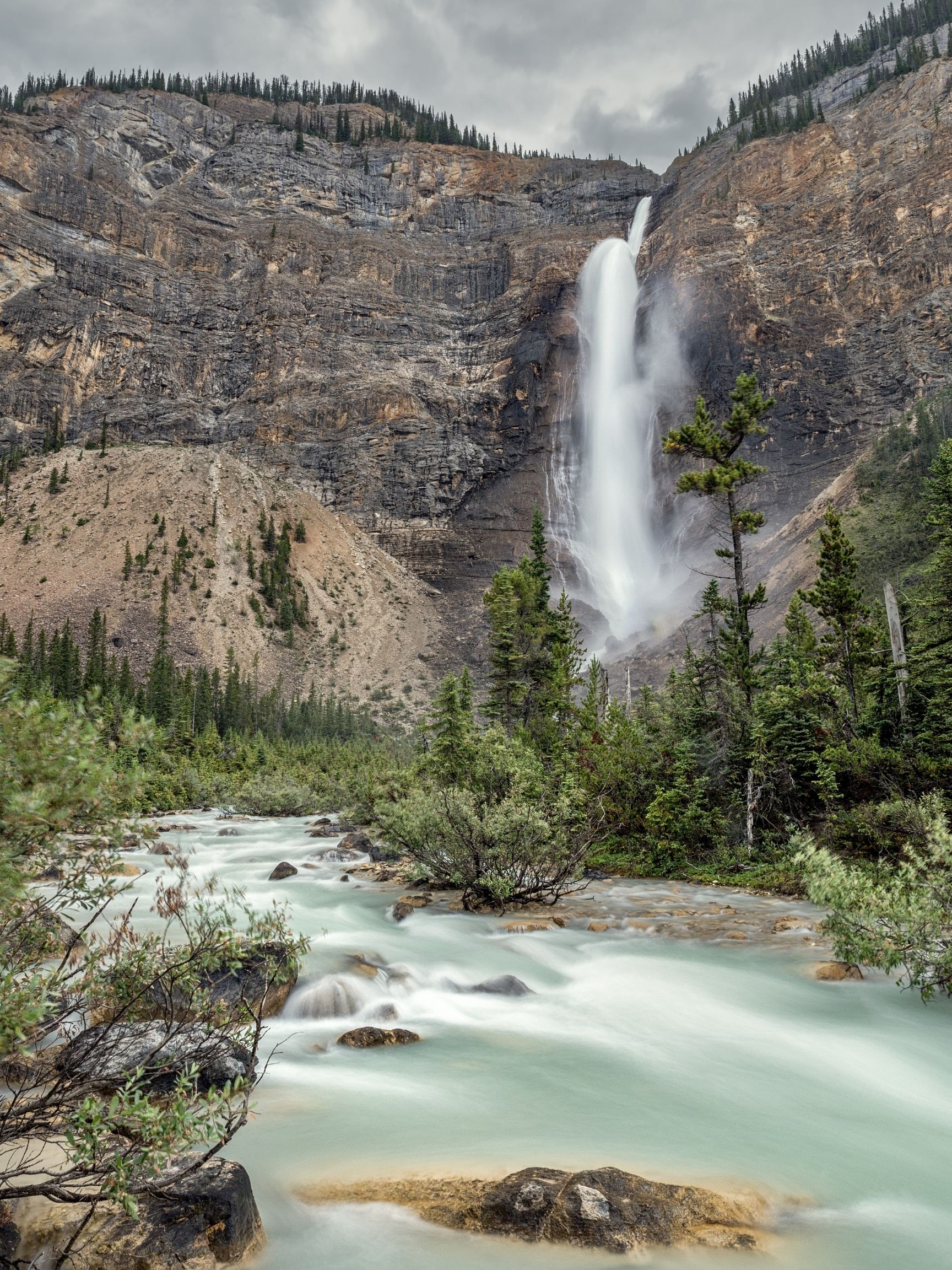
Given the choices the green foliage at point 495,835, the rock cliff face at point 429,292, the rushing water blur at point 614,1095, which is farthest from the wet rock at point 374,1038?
the rock cliff face at point 429,292

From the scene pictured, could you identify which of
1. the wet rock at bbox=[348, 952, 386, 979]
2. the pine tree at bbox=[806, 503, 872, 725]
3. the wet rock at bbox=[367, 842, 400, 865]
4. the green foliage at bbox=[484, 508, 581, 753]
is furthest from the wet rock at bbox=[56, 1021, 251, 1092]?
the green foliage at bbox=[484, 508, 581, 753]

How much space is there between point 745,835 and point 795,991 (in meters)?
7.89

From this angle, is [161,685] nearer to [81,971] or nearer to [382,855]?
[382,855]

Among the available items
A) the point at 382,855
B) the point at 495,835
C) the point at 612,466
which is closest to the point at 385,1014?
the point at 495,835

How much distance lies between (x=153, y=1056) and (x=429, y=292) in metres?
124

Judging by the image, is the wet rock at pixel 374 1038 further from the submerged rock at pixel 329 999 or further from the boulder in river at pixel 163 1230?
the boulder in river at pixel 163 1230

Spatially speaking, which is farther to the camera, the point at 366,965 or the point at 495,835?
the point at 495,835

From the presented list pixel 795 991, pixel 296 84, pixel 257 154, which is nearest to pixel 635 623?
pixel 795 991

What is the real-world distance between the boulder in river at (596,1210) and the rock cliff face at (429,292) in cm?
6752

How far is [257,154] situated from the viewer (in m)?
127

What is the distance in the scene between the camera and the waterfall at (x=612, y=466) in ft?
279

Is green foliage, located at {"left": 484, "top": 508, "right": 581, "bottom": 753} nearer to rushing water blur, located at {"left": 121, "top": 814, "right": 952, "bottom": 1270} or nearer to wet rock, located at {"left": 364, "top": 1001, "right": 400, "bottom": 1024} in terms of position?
rushing water blur, located at {"left": 121, "top": 814, "right": 952, "bottom": 1270}

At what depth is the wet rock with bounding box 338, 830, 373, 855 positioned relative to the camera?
876 inches

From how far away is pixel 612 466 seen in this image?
94812 mm
